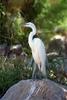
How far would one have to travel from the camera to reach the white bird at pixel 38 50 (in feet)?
31.1

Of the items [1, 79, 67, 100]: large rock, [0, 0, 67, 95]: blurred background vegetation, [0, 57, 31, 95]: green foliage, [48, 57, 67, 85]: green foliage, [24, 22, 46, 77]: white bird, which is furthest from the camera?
[0, 0, 67, 95]: blurred background vegetation

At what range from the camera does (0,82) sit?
1007 centimetres

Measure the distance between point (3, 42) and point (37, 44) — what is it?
4443mm

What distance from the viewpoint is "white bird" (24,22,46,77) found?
9484mm

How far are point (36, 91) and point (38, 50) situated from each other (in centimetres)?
127

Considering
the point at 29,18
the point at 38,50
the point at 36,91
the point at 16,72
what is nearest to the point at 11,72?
the point at 16,72

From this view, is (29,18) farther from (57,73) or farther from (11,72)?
(11,72)

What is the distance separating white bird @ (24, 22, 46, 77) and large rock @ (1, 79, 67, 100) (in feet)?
3.07

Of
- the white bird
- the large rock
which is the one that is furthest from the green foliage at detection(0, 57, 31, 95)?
the large rock

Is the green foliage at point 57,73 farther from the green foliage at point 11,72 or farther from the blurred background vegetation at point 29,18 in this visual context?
the green foliage at point 11,72

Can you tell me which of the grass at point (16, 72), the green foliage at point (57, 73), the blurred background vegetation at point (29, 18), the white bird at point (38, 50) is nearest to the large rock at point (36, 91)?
the white bird at point (38, 50)

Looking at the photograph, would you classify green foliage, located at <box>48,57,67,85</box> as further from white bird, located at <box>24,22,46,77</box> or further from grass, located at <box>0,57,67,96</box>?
white bird, located at <box>24,22,46,77</box>

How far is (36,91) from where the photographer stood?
27.7ft

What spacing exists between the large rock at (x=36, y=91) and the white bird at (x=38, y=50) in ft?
3.07
